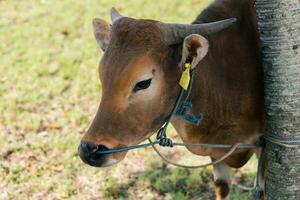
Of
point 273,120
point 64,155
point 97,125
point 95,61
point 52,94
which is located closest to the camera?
point 97,125

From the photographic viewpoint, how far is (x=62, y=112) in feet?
20.4

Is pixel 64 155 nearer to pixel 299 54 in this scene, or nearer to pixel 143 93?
pixel 143 93

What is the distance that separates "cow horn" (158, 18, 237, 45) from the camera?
10.0 feet

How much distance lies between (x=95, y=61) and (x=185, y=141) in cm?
387

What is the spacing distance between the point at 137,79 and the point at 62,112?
3.46 meters

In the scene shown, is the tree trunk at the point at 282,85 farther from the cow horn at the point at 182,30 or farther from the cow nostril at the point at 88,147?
the cow nostril at the point at 88,147

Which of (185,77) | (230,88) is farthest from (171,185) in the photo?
(185,77)

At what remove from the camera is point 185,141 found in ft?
11.7

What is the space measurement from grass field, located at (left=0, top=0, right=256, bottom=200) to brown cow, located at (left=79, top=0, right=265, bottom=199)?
1.44 m

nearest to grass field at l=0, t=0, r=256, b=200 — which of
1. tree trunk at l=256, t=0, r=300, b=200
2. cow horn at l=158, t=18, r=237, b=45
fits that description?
tree trunk at l=256, t=0, r=300, b=200

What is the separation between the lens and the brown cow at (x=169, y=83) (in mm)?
2928

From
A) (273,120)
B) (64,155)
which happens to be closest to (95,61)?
(64,155)

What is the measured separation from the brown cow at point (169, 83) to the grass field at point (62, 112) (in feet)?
4.72

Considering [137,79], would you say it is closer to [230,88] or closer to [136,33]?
[136,33]
